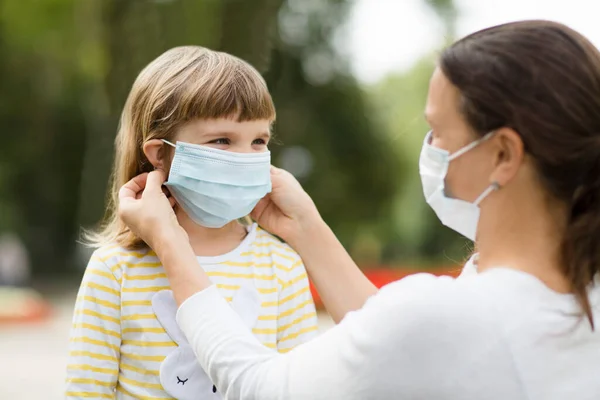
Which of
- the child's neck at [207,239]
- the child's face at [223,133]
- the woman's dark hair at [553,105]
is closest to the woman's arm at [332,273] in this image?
the child's neck at [207,239]

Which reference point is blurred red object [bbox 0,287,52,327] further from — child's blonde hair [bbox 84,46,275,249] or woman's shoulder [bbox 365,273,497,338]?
woman's shoulder [bbox 365,273,497,338]

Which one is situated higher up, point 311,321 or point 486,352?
point 486,352

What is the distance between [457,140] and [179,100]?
1.07 meters

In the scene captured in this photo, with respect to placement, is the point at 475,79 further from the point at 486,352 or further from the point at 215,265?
the point at 215,265

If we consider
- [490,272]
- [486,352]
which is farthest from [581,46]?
[486,352]

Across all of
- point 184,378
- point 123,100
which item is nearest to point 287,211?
point 184,378

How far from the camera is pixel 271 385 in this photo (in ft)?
7.21

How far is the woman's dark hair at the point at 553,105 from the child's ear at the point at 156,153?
3.92ft

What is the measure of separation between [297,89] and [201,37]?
7.68 m

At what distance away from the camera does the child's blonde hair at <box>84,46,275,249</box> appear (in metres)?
2.94

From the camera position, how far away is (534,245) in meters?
2.19

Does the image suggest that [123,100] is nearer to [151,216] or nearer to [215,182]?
[215,182]

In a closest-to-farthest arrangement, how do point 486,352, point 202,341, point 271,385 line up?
point 486,352 < point 271,385 < point 202,341

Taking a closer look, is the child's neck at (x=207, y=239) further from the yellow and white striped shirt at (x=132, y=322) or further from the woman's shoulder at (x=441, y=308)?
the woman's shoulder at (x=441, y=308)
